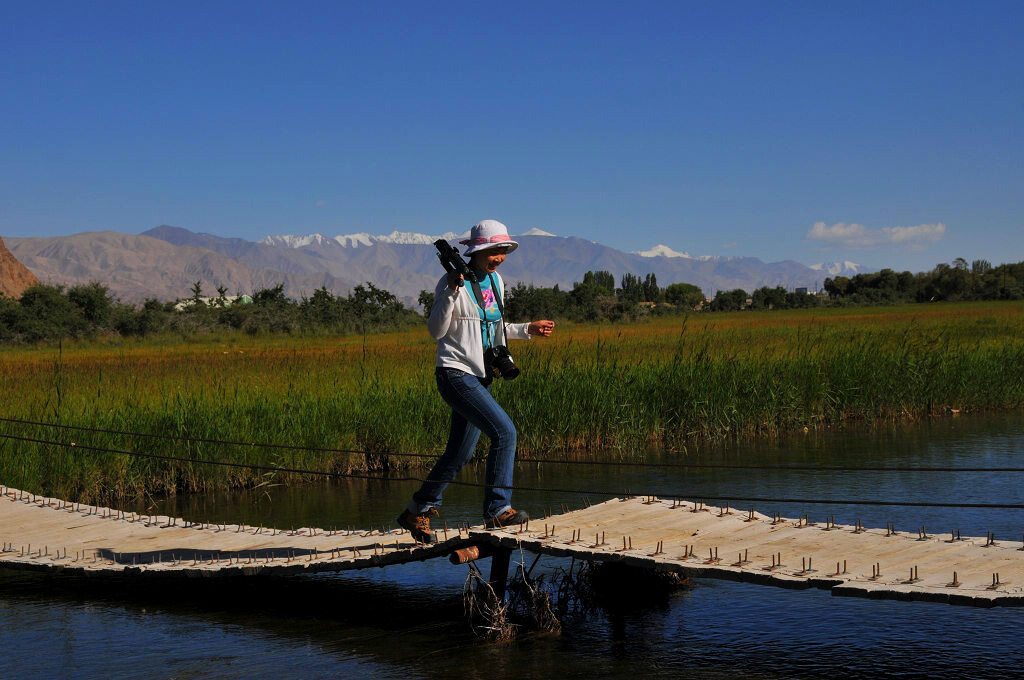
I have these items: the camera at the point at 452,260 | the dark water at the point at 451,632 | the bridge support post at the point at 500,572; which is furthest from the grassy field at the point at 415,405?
the camera at the point at 452,260

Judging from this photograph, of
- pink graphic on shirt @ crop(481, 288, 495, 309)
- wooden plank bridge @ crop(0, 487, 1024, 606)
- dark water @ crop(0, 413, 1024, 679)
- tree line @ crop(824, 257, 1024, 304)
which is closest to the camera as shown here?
wooden plank bridge @ crop(0, 487, 1024, 606)

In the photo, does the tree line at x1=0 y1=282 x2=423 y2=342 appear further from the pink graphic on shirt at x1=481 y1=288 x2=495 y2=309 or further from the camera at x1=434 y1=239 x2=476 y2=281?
the camera at x1=434 y1=239 x2=476 y2=281

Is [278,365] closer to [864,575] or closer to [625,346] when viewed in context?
[625,346]

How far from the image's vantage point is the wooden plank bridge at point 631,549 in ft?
19.2

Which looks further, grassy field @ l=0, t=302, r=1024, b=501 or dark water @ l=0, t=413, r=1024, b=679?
grassy field @ l=0, t=302, r=1024, b=501

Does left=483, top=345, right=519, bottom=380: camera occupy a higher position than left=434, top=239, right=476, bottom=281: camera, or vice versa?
left=434, top=239, right=476, bottom=281: camera

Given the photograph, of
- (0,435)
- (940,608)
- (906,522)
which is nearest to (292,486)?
(0,435)

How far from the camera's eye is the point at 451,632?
7.16 metres

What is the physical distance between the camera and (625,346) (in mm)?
27438

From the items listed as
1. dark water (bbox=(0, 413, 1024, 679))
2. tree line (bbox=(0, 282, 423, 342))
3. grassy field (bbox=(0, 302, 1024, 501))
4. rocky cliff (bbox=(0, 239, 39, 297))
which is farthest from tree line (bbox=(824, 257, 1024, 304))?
rocky cliff (bbox=(0, 239, 39, 297))

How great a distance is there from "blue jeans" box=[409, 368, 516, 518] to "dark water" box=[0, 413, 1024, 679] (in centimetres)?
95

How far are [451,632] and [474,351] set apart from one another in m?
2.01

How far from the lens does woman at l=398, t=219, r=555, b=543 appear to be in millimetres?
6543

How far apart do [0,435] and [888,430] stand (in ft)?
40.2
